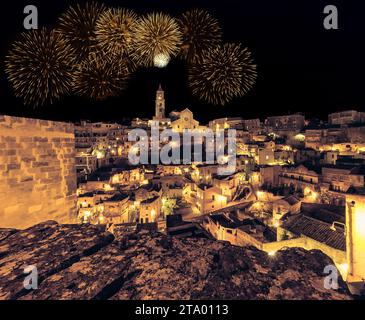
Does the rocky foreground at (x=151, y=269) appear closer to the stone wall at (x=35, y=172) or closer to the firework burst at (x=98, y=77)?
the stone wall at (x=35, y=172)

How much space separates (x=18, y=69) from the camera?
8.04 metres

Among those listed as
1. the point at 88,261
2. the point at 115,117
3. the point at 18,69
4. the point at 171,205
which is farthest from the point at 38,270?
the point at 115,117

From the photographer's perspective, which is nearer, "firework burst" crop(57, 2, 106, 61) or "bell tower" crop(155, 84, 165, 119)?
"firework burst" crop(57, 2, 106, 61)

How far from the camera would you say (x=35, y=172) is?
7992 millimetres

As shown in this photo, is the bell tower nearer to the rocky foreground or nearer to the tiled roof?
the tiled roof

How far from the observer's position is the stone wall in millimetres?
7125

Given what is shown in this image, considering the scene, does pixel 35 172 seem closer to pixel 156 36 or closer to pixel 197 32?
pixel 156 36

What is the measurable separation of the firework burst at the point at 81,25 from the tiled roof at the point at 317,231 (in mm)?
24272

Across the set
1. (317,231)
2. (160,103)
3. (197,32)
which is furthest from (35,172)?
(160,103)

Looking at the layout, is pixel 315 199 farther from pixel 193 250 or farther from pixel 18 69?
pixel 18 69

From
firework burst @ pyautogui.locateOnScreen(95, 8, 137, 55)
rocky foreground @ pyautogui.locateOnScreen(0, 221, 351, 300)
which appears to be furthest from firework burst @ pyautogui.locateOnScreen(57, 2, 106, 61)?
rocky foreground @ pyautogui.locateOnScreen(0, 221, 351, 300)

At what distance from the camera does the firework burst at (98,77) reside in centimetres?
907

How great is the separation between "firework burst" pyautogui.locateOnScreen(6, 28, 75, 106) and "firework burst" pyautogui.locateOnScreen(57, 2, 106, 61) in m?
0.46

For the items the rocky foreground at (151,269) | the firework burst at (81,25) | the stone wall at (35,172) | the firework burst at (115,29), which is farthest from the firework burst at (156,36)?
the rocky foreground at (151,269)
